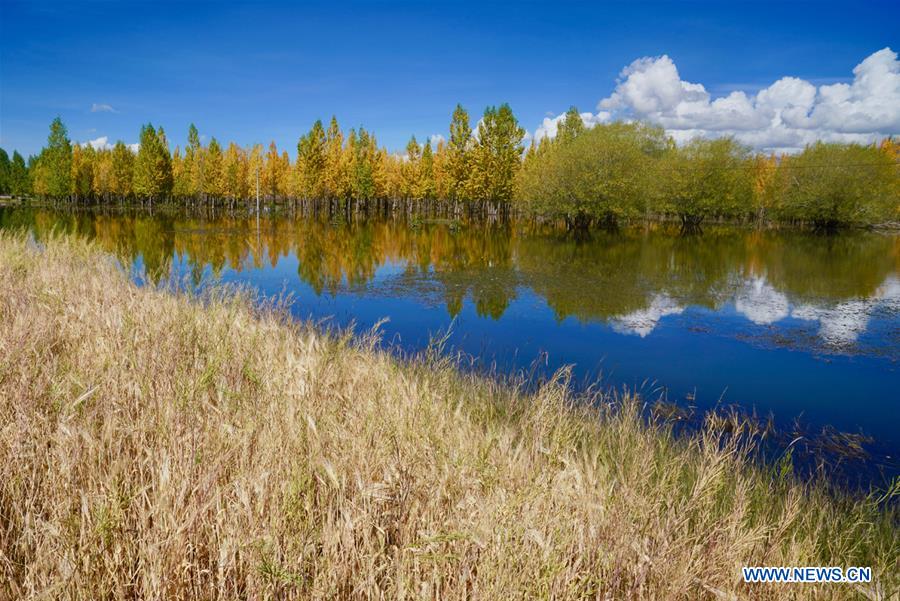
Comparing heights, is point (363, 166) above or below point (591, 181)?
above

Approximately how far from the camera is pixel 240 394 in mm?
4527

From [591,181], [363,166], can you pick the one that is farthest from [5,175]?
[591,181]

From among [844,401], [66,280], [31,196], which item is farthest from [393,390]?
[31,196]

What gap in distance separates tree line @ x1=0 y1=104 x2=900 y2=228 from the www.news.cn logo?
46.7 meters

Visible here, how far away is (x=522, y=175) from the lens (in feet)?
197

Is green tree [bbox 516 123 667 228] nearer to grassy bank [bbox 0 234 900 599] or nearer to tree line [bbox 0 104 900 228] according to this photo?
tree line [bbox 0 104 900 228]

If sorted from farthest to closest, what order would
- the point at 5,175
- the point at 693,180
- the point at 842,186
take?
the point at 5,175
the point at 693,180
the point at 842,186

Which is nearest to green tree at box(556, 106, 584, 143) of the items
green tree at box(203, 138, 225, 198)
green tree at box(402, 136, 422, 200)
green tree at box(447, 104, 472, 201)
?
green tree at box(447, 104, 472, 201)

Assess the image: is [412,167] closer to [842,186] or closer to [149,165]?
[149,165]

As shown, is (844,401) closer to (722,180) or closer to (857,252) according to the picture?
(857,252)

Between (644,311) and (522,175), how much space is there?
47.3 meters

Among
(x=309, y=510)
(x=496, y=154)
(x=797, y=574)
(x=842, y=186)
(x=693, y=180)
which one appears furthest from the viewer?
(x=496, y=154)

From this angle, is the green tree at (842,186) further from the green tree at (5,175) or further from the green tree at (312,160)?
the green tree at (5,175)

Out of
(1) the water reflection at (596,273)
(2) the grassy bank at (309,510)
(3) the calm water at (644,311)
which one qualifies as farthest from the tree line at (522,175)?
(2) the grassy bank at (309,510)
